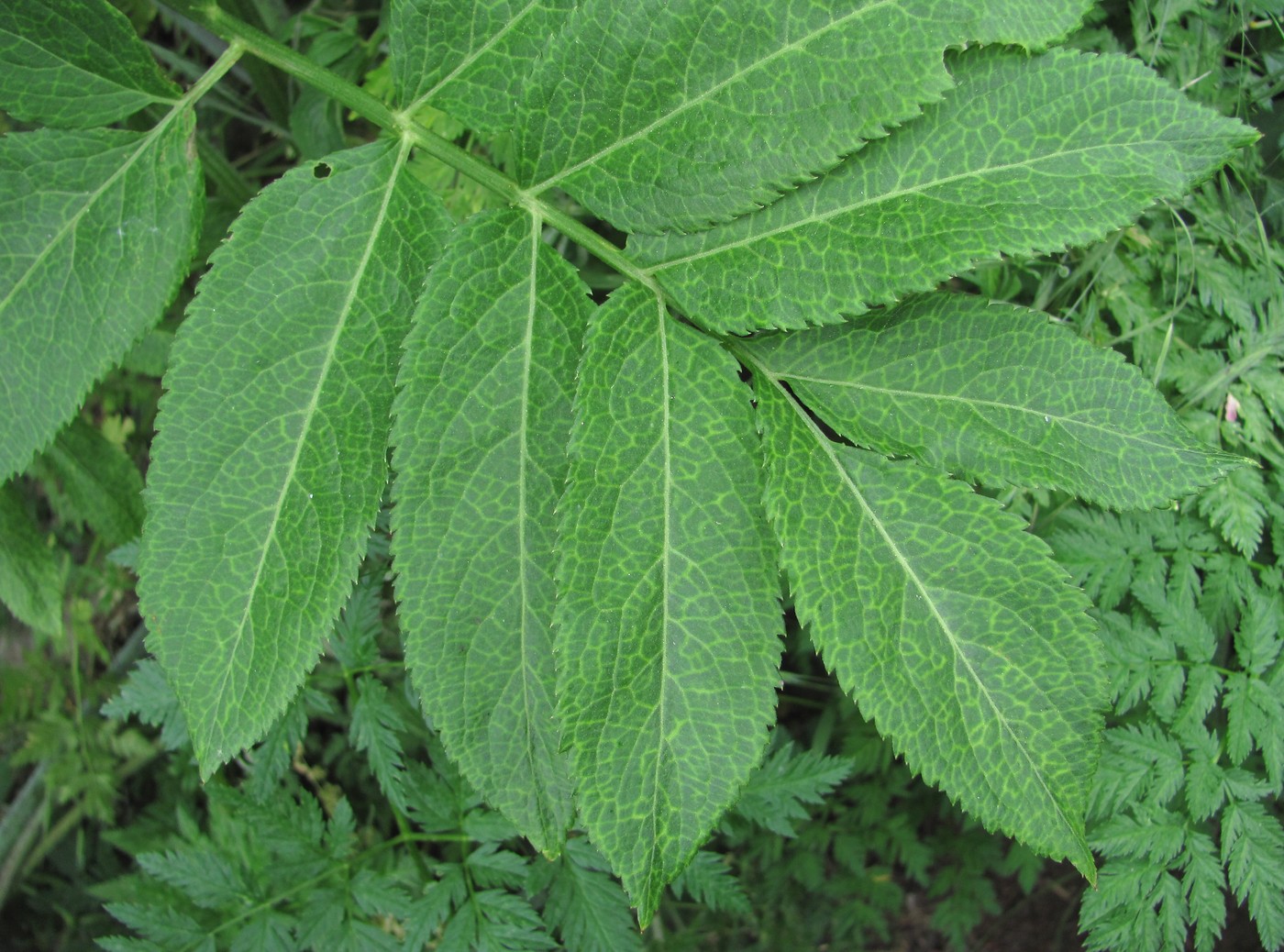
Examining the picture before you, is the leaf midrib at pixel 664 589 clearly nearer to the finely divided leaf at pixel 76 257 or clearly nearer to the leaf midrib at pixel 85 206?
the finely divided leaf at pixel 76 257

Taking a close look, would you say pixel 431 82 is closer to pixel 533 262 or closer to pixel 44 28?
pixel 533 262

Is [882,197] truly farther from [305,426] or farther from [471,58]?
[305,426]

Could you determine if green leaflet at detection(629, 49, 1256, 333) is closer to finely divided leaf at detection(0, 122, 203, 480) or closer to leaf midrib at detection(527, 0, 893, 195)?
leaf midrib at detection(527, 0, 893, 195)

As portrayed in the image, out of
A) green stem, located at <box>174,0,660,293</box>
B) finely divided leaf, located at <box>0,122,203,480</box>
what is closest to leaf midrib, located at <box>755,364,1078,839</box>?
green stem, located at <box>174,0,660,293</box>

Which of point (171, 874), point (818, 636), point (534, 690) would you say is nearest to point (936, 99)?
point (818, 636)

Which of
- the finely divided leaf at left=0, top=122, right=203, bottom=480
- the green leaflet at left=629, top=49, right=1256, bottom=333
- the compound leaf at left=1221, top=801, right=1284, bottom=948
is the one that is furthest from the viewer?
the compound leaf at left=1221, top=801, right=1284, bottom=948

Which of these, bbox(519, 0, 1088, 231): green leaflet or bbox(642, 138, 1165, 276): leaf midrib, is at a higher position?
bbox(519, 0, 1088, 231): green leaflet
